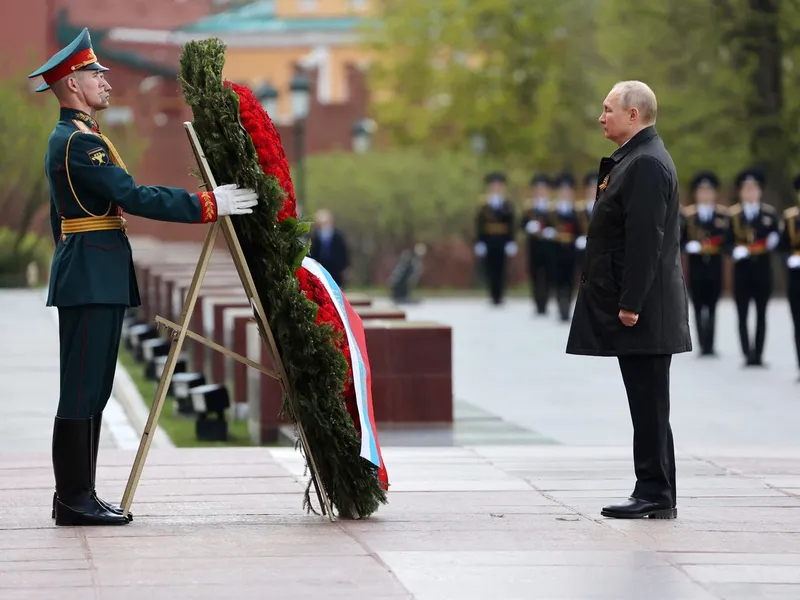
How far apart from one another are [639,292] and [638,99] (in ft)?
2.62

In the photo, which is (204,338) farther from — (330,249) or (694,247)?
(330,249)

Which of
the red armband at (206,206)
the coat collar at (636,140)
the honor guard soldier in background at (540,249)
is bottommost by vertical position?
the honor guard soldier in background at (540,249)

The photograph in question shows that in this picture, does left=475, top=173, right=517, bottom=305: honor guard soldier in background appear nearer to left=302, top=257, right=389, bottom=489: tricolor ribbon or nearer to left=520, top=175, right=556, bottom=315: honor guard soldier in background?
left=520, top=175, right=556, bottom=315: honor guard soldier in background

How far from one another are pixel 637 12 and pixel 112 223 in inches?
1185

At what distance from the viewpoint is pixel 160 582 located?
6.22 meters

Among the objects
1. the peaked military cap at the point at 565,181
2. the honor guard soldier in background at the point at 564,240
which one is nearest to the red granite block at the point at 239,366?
the honor guard soldier in background at the point at 564,240

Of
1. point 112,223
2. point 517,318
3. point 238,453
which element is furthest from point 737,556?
point 517,318

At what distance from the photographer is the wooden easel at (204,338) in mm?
7238

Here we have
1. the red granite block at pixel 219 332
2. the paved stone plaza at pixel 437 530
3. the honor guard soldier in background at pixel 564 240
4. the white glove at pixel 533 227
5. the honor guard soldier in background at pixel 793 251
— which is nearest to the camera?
the paved stone plaza at pixel 437 530

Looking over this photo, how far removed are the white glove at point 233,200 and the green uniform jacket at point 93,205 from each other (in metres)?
0.03

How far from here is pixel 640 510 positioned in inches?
300

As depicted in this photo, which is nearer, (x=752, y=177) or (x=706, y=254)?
(x=752, y=177)

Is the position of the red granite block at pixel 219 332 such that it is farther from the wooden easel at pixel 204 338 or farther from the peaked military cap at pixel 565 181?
the peaked military cap at pixel 565 181

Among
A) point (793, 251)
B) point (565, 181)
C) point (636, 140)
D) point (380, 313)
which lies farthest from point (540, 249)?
point (636, 140)
